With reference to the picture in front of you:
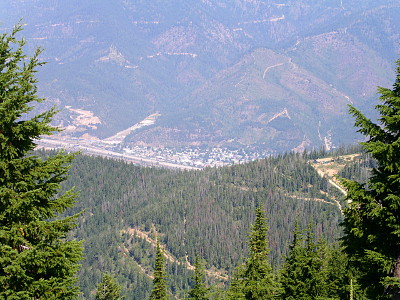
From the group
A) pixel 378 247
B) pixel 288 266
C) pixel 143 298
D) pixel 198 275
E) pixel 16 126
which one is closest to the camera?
pixel 16 126

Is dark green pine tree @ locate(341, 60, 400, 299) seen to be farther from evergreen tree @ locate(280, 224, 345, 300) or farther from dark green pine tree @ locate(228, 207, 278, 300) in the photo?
evergreen tree @ locate(280, 224, 345, 300)

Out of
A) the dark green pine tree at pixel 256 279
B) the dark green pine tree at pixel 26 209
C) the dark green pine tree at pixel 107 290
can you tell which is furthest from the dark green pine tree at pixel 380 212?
the dark green pine tree at pixel 107 290

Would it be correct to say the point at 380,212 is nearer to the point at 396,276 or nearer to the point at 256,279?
the point at 396,276

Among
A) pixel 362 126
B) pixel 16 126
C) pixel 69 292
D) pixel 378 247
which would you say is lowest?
pixel 69 292

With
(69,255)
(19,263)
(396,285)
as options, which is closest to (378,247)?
(396,285)

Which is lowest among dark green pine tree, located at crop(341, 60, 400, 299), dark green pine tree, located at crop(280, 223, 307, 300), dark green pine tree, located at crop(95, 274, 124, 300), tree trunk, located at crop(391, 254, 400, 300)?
dark green pine tree, located at crop(95, 274, 124, 300)

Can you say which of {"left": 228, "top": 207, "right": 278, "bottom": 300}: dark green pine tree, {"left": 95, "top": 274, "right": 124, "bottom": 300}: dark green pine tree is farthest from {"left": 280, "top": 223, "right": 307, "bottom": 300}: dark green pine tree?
{"left": 95, "top": 274, "right": 124, "bottom": 300}: dark green pine tree

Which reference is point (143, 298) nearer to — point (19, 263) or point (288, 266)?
point (288, 266)
